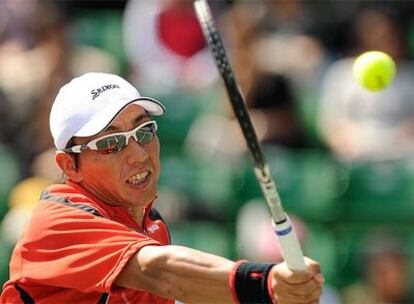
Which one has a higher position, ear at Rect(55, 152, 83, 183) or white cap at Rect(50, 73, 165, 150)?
white cap at Rect(50, 73, 165, 150)

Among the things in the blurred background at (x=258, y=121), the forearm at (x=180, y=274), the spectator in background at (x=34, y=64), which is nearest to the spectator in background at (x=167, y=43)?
the blurred background at (x=258, y=121)

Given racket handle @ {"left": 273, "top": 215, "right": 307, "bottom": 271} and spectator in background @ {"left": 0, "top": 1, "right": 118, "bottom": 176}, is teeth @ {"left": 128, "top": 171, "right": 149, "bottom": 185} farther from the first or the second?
spectator in background @ {"left": 0, "top": 1, "right": 118, "bottom": 176}

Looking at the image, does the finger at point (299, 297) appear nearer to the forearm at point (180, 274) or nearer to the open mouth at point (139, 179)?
the forearm at point (180, 274)

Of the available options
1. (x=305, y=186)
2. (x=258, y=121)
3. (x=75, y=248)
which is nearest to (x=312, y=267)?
(x=75, y=248)

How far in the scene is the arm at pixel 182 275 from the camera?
459 cm

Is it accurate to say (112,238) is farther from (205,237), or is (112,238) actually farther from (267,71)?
(267,71)

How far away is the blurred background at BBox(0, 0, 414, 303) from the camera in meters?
9.38

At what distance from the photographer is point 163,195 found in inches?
381

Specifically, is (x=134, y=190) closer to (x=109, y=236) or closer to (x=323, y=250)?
(x=109, y=236)

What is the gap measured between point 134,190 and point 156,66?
5835 mm

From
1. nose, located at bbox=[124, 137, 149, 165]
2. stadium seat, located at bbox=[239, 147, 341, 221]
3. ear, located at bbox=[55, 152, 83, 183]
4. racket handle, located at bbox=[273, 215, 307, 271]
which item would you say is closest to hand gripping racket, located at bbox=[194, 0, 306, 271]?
racket handle, located at bbox=[273, 215, 307, 271]

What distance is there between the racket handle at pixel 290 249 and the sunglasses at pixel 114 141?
122 cm

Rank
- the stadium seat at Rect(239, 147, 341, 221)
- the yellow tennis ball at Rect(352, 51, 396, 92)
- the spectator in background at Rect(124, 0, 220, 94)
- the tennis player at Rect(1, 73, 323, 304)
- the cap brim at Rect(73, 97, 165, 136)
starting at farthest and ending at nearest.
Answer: the spectator in background at Rect(124, 0, 220, 94), the stadium seat at Rect(239, 147, 341, 221), the yellow tennis ball at Rect(352, 51, 396, 92), the cap brim at Rect(73, 97, 165, 136), the tennis player at Rect(1, 73, 323, 304)

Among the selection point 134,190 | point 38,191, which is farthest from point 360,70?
point 38,191
